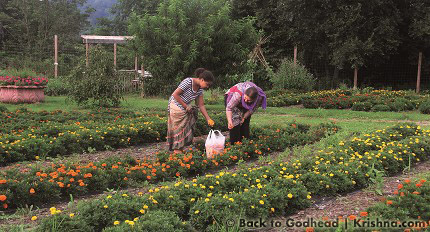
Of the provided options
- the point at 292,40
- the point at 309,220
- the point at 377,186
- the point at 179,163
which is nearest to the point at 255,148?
the point at 179,163

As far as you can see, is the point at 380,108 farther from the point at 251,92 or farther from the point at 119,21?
the point at 119,21

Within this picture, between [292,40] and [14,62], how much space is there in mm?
14494

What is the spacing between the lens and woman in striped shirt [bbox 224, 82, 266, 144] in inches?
275

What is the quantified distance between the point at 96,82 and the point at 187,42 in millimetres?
3212

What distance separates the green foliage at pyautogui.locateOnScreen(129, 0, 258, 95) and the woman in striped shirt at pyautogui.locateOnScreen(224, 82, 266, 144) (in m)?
5.21

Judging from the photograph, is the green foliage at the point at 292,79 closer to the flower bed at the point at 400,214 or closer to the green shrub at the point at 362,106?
the green shrub at the point at 362,106

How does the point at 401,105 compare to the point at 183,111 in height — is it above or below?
below

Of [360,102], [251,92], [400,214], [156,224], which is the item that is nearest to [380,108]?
[360,102]

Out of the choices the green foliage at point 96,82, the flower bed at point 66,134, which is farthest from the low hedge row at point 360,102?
the flower bed at point 66,134

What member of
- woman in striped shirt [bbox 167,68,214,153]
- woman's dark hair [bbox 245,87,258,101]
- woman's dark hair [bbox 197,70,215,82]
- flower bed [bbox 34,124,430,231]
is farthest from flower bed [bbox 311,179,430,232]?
woman in striped shirt [bbox 167,68,214,153]

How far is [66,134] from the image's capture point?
762 cm

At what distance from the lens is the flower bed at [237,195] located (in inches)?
149

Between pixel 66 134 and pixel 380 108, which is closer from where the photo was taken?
pixel 66 134

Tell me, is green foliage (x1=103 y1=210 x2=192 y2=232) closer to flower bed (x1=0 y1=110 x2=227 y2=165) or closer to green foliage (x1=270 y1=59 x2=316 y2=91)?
flower bed (x1=0 y1=110 x2=227 y2=165)
